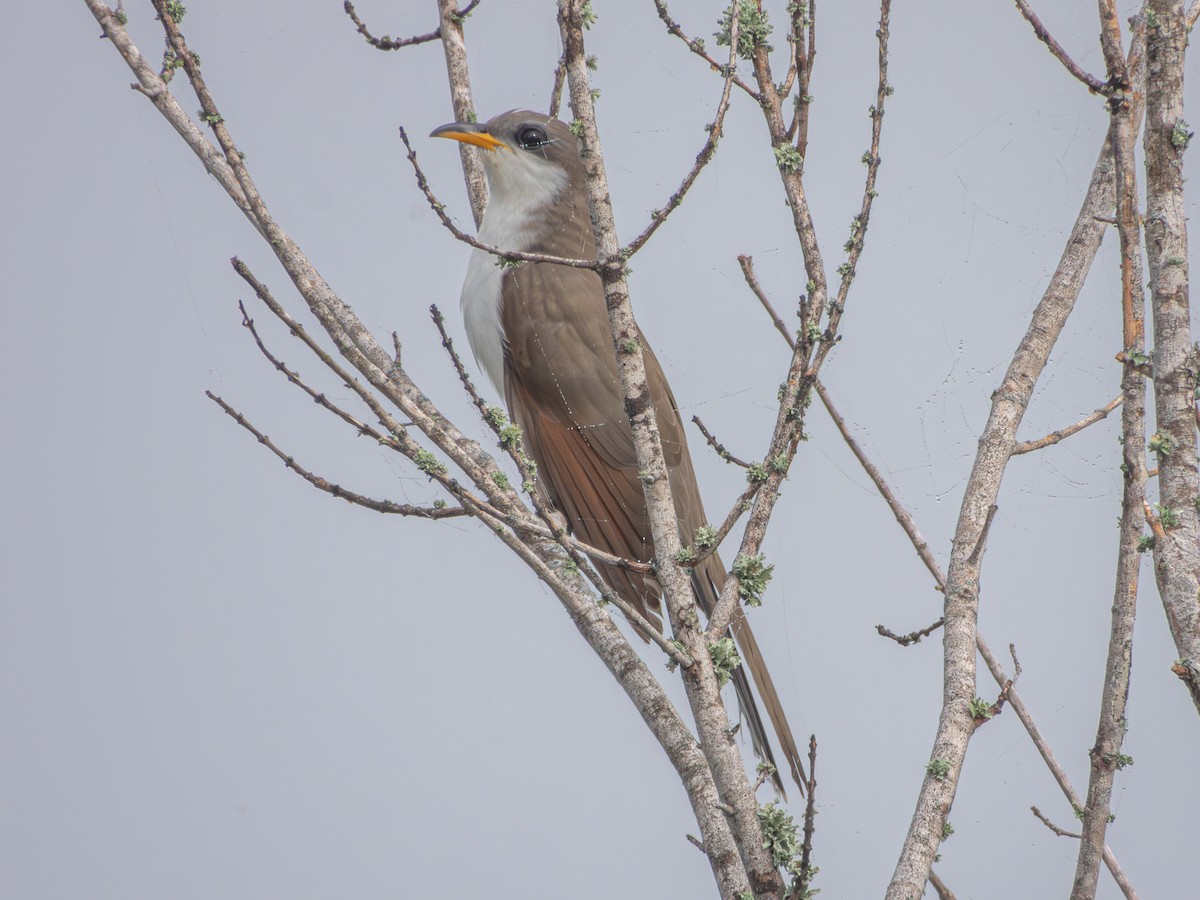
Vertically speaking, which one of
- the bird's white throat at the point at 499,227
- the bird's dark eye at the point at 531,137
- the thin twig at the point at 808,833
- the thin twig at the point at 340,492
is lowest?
the thin twig at the point at 808,833

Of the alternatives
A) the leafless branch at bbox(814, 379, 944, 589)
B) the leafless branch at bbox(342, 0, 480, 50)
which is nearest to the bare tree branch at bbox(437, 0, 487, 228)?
the leafless branch at bbox(342, 0, 480, 50)

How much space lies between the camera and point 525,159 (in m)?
4.23

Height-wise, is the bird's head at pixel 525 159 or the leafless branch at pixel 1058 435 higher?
the bird's head at pixel 525 159

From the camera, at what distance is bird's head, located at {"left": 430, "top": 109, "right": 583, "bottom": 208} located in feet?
13.8

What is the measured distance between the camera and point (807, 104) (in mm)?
2451

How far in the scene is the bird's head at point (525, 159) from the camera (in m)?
4.20

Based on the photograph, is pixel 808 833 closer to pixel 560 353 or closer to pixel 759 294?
pixel 759 294

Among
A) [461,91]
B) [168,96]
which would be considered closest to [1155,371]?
[168,96]

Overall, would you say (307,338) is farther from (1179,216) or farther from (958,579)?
(1179,216)

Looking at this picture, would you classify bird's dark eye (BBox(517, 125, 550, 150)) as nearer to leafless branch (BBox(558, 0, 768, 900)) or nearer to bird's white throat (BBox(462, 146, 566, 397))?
bird's white throat (BBox(462, 146, 566, 397))

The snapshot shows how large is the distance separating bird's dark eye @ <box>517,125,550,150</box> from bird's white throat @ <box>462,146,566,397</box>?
1.1 inches

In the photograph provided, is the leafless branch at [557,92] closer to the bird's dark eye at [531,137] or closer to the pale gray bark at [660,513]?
the bird's dark eye at [531,137]

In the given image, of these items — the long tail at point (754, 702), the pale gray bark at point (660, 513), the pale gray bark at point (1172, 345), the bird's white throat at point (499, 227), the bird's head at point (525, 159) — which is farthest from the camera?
the bird's head at point (525, 159)

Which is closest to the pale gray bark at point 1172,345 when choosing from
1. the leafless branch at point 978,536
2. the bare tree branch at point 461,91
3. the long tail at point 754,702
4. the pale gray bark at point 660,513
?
the leafless branch at point 978,536
